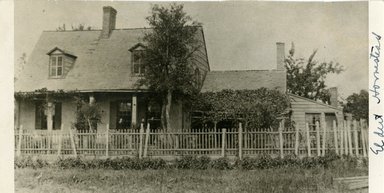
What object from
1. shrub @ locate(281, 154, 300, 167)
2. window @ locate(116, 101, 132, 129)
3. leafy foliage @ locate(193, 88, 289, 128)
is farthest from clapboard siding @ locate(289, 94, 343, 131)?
window @ locate(116, 101, 132, 129)

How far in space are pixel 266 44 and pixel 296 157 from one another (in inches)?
125

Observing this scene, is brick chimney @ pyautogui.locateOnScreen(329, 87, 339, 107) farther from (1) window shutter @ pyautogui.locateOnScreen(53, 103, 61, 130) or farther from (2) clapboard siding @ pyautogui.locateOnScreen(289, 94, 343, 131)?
(1) window shutter @ pyautogui.locateOnScreen(53, 103, 61, 130)

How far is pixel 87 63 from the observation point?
14867mm

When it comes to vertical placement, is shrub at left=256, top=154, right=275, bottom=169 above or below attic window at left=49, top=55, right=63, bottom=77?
below

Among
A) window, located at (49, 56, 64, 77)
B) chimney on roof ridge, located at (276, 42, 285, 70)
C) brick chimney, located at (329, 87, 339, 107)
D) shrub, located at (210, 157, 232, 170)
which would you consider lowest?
shrub, located at (210, 157, 232, 170)

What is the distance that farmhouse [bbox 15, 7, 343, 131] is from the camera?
1432cm

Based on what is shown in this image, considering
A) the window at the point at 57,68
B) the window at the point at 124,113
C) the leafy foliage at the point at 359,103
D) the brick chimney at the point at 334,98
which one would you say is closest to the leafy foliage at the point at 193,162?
the leafy foliage at the point at 359,103

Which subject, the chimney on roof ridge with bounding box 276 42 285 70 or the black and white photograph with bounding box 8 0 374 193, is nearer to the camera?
the black and white photograph with bounding box 8 0 374 193

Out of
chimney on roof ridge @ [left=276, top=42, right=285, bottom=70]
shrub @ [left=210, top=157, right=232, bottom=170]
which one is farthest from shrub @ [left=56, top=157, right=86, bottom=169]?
chimney on roof ridge @ [left=276, top=42, right=285, bottom=70]

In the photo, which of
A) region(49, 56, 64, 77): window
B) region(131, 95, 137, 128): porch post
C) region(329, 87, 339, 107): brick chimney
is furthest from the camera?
region(329, 87, 339, 107): brick chimney

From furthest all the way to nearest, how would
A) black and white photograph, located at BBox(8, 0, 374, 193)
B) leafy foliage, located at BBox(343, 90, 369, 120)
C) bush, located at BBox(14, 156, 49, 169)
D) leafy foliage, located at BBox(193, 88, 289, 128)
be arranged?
leafy foliage, located at BBox(193, 88, 289, 128) < bush, located at BBox(14, 156, 49, 169) < leafy foliage, located at BBox(343, 90, 369, 120) < black and white photograph, located at BBox(8, 0, 374, 193)
